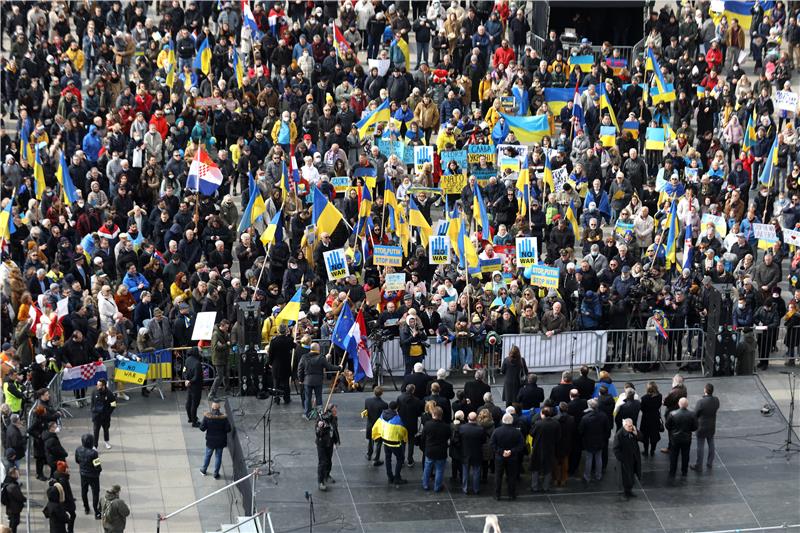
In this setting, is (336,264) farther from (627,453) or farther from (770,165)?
(770,165)

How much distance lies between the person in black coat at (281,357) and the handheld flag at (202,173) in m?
5.04

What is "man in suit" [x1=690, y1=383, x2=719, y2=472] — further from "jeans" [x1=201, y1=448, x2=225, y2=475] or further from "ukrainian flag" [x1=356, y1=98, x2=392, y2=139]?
"ukrainian flag" [x1=356, y1=98, x2=392, y2=139]

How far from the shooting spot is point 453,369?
33.3 metres

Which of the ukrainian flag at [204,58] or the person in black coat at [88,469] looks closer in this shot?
the person in black coat at [88,469]

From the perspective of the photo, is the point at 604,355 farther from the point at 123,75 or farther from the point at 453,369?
the point at 123,75

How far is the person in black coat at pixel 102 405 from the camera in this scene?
2988cm

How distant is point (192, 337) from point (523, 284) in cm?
635

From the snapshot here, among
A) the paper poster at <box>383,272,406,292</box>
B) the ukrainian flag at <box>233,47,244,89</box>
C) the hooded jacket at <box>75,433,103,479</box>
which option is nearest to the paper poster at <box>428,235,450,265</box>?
the paper poster at <box>383,272,406,292</box>

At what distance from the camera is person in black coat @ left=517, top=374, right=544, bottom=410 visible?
97.9 feet

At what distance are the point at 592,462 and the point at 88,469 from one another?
26.0 ft

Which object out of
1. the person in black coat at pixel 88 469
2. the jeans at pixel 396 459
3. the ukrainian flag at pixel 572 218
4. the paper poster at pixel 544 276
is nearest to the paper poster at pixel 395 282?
the paper poster at pixel 544 276

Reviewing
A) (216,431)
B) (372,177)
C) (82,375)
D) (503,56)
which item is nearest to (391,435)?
(216,431)

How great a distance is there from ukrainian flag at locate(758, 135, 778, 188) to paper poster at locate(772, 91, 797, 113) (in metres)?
1.48

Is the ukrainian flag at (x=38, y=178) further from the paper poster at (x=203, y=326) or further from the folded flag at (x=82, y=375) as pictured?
the folded flag at (x=82, y=375)
